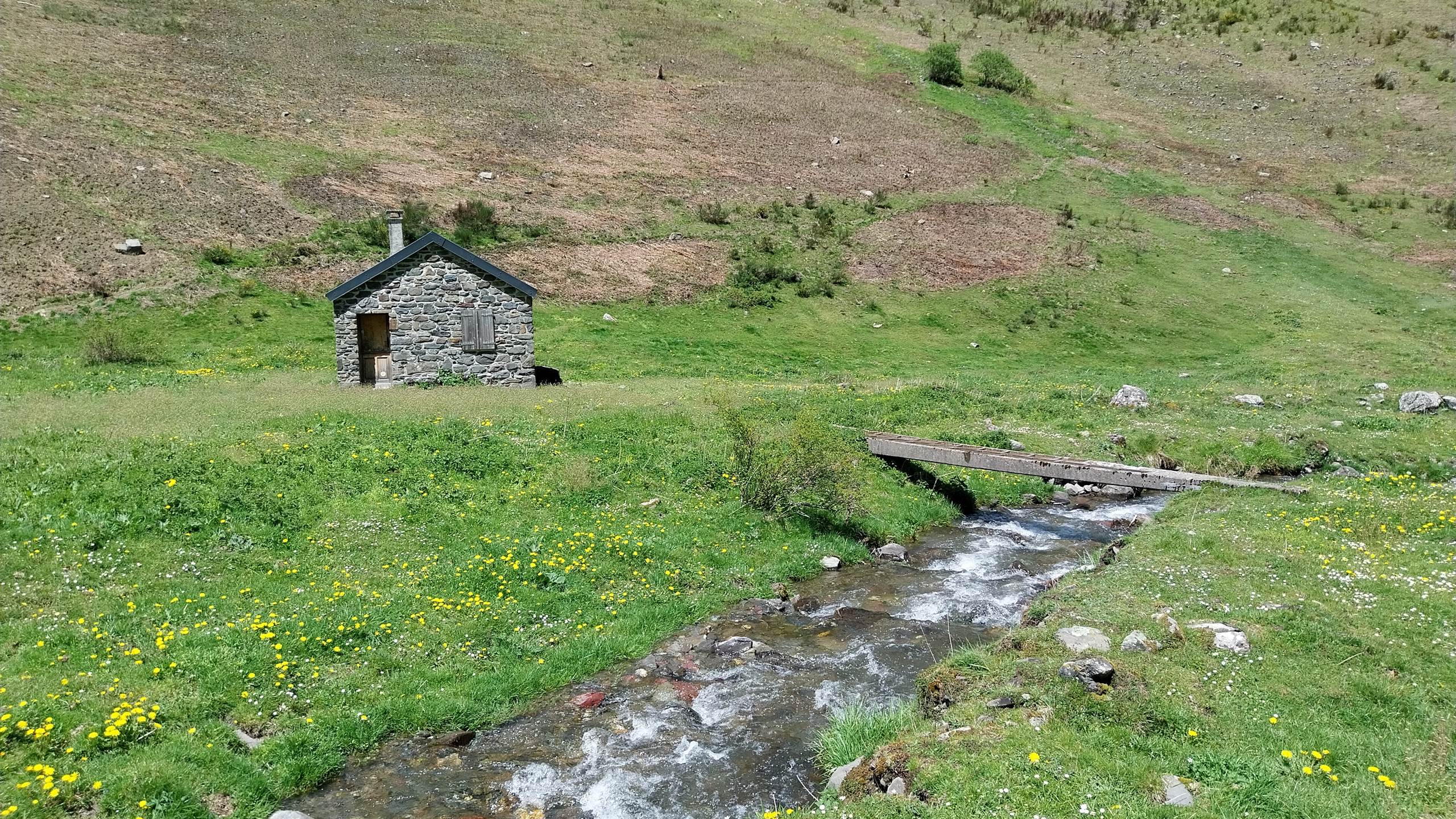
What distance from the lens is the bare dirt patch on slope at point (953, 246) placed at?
47.8 meters

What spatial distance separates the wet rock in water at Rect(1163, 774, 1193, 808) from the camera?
930cm

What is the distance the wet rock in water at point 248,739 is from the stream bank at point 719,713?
3.55 ft

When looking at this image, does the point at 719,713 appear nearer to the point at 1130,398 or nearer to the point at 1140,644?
the point at 1140,644

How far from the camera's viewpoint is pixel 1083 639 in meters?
13.0

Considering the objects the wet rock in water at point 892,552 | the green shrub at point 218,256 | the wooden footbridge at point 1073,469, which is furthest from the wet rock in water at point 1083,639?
the green shrub at point 218,256

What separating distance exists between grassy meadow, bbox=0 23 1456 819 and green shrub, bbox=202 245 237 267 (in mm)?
823

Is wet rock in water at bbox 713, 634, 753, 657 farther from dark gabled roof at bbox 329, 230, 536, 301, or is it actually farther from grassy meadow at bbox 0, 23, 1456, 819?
dark gabled roof at bbox 329, 230, 536, 301

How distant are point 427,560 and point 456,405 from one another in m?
10.2

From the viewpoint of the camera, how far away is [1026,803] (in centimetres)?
926

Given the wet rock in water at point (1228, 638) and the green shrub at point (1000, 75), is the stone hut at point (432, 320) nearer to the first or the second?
the wet rock in water at point (1228, 638)

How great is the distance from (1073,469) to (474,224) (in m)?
33.5

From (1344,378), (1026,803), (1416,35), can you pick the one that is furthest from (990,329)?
(1416,35)

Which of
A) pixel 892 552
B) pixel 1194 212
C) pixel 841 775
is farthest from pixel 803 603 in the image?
pixel 1194 212

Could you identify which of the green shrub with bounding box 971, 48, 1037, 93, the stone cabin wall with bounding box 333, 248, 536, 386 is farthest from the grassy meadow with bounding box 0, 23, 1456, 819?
the green shrub with bounding box 971, 48, 1037, 93
